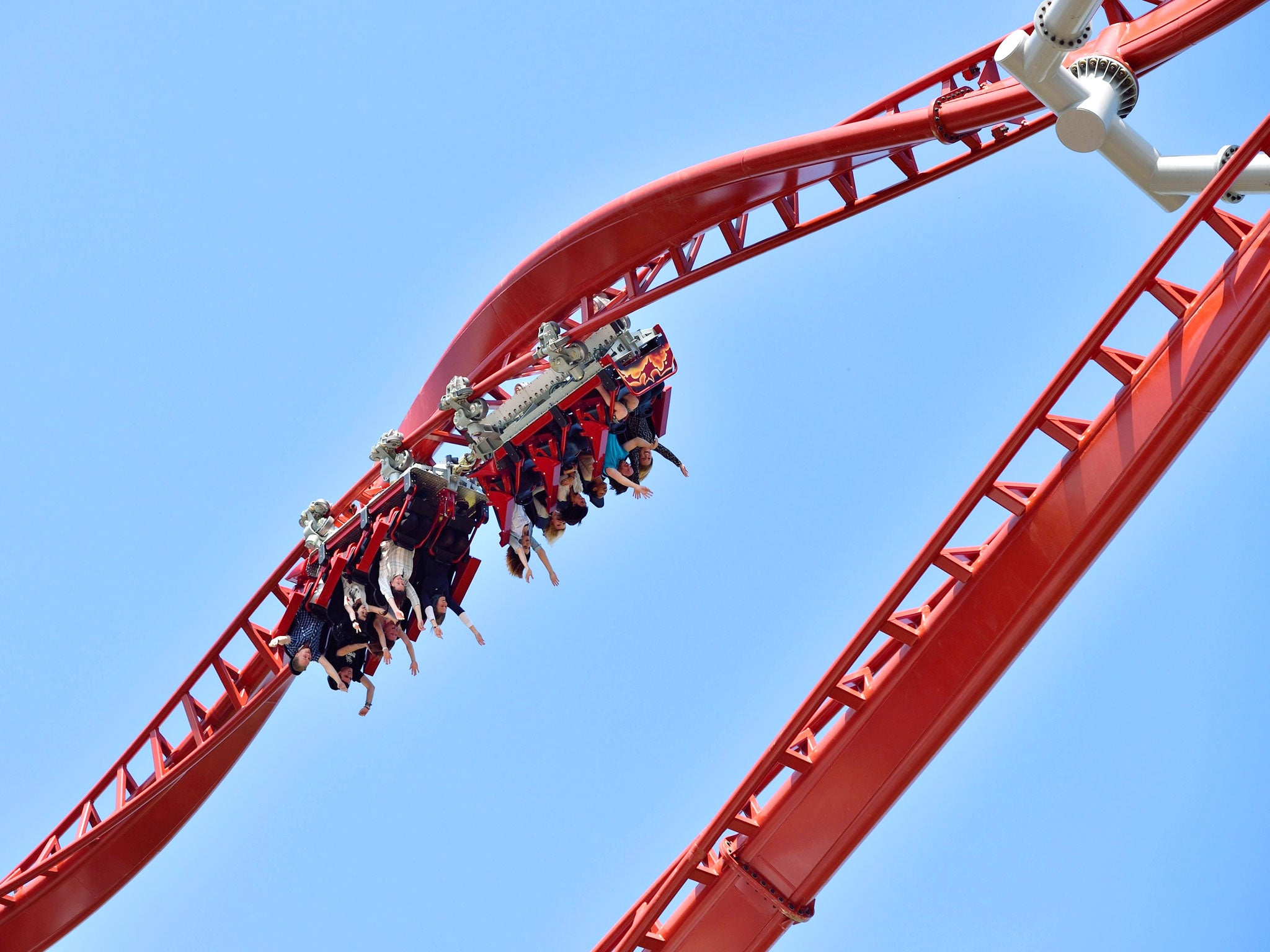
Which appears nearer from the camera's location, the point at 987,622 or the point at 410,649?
the point at 987,622

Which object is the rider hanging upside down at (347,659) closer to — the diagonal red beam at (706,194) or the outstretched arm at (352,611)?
the outstretched arm at (352,611)

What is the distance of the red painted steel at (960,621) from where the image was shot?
33.7ft

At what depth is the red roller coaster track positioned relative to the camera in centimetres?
1032

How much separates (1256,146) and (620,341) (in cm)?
486

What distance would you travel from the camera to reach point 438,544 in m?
13.6

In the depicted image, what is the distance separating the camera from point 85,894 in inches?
653

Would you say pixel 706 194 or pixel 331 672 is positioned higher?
pixel 706 194

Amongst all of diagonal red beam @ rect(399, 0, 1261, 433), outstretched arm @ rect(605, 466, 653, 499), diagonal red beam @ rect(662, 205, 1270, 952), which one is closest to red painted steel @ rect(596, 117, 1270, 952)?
diagonal red beam @ rect(662, 205, 1270, 952)

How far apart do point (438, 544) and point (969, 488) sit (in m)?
4.55

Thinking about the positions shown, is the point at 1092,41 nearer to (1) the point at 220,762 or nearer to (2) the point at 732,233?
(2) the point at 732,233

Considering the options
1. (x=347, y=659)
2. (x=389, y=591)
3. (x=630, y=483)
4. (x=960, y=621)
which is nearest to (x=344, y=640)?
(x=347, y=659)

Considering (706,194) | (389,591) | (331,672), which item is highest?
(706,194)

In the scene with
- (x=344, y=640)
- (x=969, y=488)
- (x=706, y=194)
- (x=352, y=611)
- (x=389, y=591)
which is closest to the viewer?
(x=969, y=488)

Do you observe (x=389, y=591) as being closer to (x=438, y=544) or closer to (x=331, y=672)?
(x=438, y=544)
